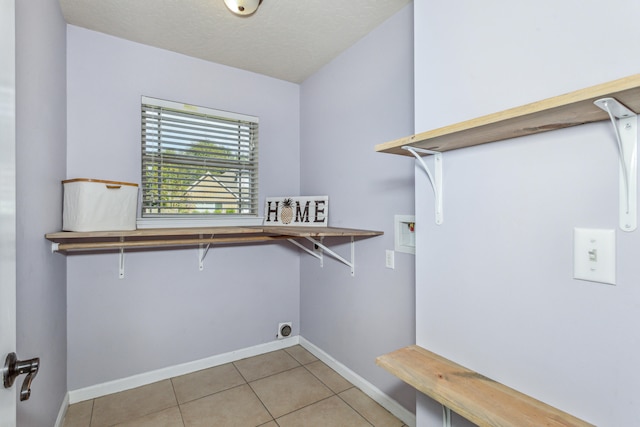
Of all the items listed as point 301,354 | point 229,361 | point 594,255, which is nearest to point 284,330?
point 301,354

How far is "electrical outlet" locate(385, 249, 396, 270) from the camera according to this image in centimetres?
188

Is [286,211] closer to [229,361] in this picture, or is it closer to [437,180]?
[229,361]

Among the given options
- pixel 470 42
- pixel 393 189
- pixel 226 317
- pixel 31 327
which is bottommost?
pixel 226 317

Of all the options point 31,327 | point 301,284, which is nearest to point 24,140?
point 31,327

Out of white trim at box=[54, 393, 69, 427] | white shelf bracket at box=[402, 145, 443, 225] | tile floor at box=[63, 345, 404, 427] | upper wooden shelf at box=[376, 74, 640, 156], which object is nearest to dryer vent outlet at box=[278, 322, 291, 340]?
tile floor at box=[63, 345, 404, 427]

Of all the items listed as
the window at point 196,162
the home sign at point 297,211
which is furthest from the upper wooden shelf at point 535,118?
the window at point 196,162

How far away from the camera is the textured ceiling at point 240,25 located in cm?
175

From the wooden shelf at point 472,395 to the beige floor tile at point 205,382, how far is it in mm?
1489

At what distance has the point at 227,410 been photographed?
1.89 m

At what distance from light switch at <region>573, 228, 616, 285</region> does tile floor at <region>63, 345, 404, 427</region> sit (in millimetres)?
1426

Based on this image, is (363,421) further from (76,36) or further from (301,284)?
(76,36)

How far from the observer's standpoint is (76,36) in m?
1.96

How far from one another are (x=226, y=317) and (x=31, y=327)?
1338mm

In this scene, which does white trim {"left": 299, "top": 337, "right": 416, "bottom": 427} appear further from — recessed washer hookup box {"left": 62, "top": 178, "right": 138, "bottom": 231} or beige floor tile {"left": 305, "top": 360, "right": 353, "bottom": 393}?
recessed washer hookup box {"left": 62, "top": 178, "right": 138, "bottom": 231}
